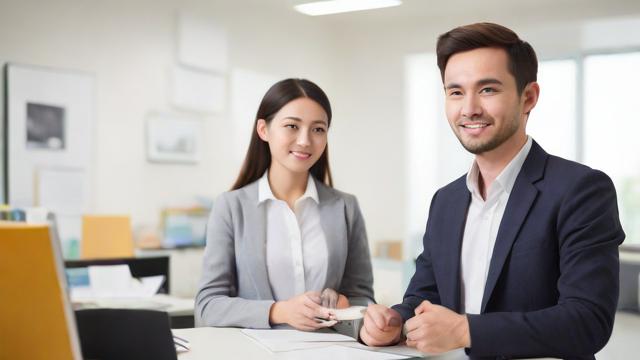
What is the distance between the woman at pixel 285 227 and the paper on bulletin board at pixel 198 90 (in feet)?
13.5

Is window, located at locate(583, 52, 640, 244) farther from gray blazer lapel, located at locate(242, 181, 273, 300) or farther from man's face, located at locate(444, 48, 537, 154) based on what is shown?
man's face, located at locate(444, 48, 537, 154)

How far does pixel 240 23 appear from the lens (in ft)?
23.7

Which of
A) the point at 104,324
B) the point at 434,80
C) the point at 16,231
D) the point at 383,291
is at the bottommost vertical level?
the point at 383,291

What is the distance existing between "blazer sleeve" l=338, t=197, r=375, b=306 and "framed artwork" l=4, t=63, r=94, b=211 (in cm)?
353

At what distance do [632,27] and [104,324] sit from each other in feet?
22.4

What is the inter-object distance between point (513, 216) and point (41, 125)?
445 cm

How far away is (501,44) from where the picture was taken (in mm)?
1801

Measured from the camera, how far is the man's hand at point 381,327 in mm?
1793

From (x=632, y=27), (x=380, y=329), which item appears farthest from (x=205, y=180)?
(x=380, y=329)

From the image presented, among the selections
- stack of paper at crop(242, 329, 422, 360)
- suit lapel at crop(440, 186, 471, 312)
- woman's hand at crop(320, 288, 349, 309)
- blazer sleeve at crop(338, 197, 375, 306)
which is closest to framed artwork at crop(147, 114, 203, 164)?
blazer sleeve at crop(338, 197, 375, 306)

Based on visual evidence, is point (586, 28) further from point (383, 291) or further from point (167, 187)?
point (383, 291)

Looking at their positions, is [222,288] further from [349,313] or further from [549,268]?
[549,268]

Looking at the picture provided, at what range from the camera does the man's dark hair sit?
5.89 ft

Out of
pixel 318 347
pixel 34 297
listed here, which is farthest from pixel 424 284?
pixel 34 297
